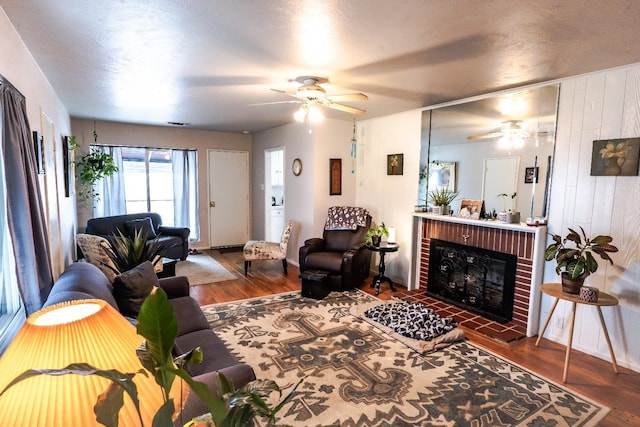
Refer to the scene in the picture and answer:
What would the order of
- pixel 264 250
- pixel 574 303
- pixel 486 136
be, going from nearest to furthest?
pixel 574 303 < pixel 486 136 < pixel 264 250

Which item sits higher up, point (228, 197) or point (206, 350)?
point (228, 197)

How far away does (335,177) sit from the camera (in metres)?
5.46

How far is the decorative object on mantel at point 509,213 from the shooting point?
139 inches

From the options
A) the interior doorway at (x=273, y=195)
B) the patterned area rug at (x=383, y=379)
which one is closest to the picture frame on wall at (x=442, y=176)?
the patterned area rug at (x=383, y=379)

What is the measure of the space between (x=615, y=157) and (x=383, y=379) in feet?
8.55

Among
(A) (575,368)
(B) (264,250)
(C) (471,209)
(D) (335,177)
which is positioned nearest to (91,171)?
(B) (264,250)

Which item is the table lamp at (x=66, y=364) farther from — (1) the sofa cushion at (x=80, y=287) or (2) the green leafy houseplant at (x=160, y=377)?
(1) the sofa cushion at (x=80, y=287)

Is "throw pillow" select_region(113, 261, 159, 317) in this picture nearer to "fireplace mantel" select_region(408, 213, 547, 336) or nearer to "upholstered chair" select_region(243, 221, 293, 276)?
"upholstered chair" select_region(243, 221, 293, 276)

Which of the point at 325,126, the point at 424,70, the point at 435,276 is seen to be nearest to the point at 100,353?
the point at 424,70

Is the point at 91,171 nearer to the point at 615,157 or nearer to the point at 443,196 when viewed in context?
the point at 443,196

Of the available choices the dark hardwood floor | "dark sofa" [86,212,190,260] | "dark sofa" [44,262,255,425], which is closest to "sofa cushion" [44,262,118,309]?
"dark sofa" [44,262,255,425]

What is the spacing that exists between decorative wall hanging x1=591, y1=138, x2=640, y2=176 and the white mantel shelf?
0.68m

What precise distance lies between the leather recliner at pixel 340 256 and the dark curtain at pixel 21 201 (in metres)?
3.15

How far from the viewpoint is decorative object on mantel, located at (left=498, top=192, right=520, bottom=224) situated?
3531 millimetres
